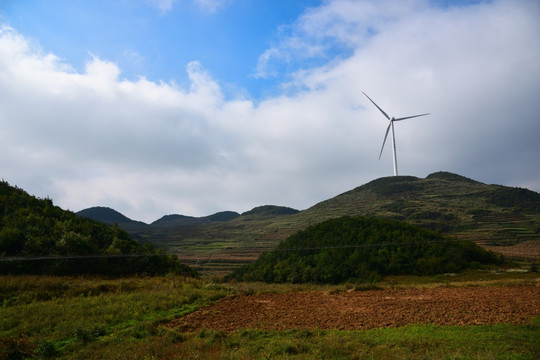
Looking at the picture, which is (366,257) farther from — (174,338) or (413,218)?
(413,218)

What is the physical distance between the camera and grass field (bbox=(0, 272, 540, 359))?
9492 mm

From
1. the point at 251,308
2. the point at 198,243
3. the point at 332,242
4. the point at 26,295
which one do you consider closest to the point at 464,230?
the point at 332,242

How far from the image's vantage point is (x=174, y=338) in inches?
489

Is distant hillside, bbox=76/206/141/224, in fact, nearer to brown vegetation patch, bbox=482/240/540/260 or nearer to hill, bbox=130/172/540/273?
hill, bbox=130/172/540/273

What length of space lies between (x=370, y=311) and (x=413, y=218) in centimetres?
8134

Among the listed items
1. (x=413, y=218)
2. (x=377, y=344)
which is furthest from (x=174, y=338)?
(x=413, y=218)

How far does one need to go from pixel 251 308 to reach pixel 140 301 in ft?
21.0

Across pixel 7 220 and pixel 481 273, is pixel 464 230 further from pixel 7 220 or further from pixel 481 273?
pixel 7 220

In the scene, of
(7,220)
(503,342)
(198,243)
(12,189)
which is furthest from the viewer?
(198,243)

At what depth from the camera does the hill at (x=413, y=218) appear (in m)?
66.7

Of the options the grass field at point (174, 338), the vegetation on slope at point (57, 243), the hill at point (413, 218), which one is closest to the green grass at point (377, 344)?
the grass field at point (174, 338)

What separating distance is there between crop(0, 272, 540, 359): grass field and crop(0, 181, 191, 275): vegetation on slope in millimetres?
5175

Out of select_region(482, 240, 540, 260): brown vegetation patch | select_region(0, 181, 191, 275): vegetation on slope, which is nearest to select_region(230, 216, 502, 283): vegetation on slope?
select_region(482, 240, 540, 260): brown vegetation patch

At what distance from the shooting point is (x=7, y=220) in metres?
28.5
